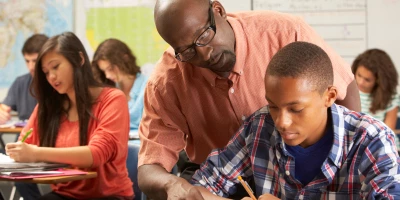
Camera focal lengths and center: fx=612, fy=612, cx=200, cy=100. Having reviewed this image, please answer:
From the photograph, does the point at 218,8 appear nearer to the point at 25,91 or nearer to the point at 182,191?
the point at 182,191

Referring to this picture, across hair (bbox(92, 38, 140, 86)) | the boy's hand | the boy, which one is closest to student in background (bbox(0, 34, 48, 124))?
hair (bbox(92, 38, 140, 86))

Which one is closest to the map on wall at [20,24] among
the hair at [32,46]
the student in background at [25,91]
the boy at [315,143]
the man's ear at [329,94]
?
the student in background at [25,91]

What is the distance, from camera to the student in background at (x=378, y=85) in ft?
15.7

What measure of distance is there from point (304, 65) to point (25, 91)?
4.00 metres

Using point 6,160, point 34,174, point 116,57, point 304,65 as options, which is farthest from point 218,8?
point 116,57

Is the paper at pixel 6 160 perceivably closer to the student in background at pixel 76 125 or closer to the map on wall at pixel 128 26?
the student in background at pixel 76 125

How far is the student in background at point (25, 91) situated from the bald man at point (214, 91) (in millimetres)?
3112

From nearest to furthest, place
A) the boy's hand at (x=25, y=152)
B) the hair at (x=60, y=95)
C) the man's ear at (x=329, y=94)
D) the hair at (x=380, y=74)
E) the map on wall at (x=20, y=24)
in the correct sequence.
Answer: the man's ear at (x=329, y=94) < the boy's hand at (x=25, y=152) < the hair at (x=60, y=95) < the hair at (x=380, y=74) < the map on wall at (x=20, y=24)

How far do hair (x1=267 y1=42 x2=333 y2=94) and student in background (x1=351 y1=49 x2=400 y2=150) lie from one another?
10.8 feet

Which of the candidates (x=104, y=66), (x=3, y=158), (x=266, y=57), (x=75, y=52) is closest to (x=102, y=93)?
(x=75, y=52)

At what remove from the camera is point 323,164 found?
5.24 ft

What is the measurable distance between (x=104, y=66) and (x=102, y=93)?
1824 millimetres

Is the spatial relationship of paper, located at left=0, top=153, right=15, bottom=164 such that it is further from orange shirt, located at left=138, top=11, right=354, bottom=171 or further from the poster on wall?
the poster on wall

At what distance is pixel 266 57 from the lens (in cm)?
196
